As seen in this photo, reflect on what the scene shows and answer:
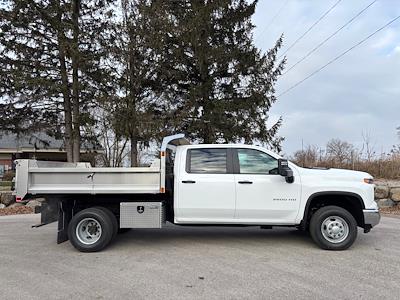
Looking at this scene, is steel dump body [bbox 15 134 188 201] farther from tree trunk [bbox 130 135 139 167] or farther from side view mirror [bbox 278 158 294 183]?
tree trunk [bbox 130 135 139 167]

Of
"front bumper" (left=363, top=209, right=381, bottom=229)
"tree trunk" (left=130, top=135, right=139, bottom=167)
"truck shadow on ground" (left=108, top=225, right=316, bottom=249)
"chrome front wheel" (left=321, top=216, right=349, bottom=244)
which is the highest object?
"tree trunk" (left=130, top=135, right=139, bottom=167)

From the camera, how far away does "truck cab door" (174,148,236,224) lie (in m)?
7.73

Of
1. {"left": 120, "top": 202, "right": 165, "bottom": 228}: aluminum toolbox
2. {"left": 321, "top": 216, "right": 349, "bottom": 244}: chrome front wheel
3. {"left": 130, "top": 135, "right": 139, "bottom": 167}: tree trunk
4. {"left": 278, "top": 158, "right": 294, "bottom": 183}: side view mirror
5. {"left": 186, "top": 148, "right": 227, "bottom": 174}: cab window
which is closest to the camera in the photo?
{"left": 278, "top": 158, "right": 294, "bottom": 183}: side view mirror

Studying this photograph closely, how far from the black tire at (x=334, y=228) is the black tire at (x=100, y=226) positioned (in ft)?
12.1

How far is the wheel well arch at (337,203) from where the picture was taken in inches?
302

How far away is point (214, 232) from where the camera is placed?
31.3 ft

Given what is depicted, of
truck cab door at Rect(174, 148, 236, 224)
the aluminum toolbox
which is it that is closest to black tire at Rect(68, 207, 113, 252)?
the aluminum toolbox

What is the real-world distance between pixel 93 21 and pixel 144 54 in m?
2.93

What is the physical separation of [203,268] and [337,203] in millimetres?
3103

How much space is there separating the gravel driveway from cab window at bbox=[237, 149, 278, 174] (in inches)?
56.2

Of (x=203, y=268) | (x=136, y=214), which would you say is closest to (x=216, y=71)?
(x=136, y=214)

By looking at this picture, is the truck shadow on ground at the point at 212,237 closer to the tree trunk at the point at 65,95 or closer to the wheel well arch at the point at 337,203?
the wheel well arch at the point at 337,203

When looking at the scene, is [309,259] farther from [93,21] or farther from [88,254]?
[93,21]

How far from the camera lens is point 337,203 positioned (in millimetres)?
8086
